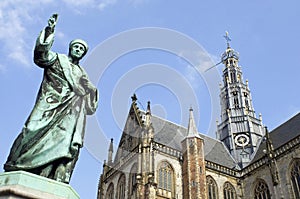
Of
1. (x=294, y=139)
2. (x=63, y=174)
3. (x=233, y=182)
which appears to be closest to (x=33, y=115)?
(x=63, y=174)

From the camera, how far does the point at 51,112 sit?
14.9 ft

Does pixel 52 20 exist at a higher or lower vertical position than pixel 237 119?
lower

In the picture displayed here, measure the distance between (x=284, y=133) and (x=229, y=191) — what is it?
25.4 feet

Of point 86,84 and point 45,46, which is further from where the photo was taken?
point 86,84

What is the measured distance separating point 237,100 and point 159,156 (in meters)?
18.1

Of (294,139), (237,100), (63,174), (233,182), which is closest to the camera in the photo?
(63,174)

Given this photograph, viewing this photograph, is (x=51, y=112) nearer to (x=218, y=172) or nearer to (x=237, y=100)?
(x=218, y=172)

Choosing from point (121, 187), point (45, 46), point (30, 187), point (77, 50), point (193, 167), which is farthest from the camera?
point (121, 187)

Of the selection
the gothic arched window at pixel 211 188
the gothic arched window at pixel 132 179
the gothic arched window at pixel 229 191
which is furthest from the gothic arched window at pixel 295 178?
the gothic arched window at pixel 132 179

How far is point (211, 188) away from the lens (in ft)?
93.8

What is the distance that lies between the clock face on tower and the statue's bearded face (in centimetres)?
3336

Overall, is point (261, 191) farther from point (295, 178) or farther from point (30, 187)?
point (30, 187)

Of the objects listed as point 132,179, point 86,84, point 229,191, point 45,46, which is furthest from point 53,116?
point 229,191

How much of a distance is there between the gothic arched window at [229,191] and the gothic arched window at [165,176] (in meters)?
5.83
